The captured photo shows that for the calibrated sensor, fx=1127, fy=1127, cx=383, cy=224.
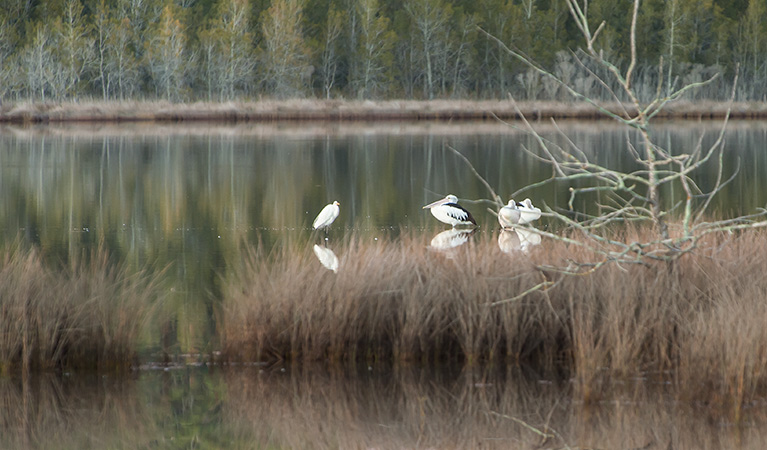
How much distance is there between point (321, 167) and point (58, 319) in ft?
57.5

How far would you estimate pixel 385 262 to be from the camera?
7.05 m

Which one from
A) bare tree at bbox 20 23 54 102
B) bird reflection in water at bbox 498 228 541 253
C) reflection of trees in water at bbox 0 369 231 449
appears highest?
bare tree at bbox 20 23 54 102

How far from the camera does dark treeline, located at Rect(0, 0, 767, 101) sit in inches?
2124

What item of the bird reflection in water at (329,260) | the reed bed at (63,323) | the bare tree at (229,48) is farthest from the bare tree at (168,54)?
the reed bed at (63,323)

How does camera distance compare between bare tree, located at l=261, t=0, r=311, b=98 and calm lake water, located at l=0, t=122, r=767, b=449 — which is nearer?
calm lake water, located at l=0, t=122, r=767, b=449

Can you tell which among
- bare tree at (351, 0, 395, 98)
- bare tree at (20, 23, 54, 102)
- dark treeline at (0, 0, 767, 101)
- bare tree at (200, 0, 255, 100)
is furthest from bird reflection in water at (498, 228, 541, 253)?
bare tree at (351, 0, 395, 98)

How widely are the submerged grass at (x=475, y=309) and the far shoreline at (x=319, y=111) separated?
3851 cm

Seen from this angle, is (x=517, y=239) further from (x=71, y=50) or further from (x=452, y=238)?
(x=71, y=50)

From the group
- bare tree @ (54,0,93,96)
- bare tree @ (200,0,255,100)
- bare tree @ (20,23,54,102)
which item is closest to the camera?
bare tree @ (20,23,54,102)

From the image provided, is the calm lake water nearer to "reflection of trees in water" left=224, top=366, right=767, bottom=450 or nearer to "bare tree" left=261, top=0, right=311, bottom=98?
"reflection of trees in water" left=224, top=366, right=767, bottom=450

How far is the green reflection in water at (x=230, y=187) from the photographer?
38.5ft

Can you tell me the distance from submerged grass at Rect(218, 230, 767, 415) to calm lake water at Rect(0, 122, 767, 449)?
0.20m

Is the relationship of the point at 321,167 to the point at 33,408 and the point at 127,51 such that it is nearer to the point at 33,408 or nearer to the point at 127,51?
the point at 33,408

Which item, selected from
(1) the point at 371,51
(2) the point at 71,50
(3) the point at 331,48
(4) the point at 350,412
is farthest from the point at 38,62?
(4) the point at 350,412
